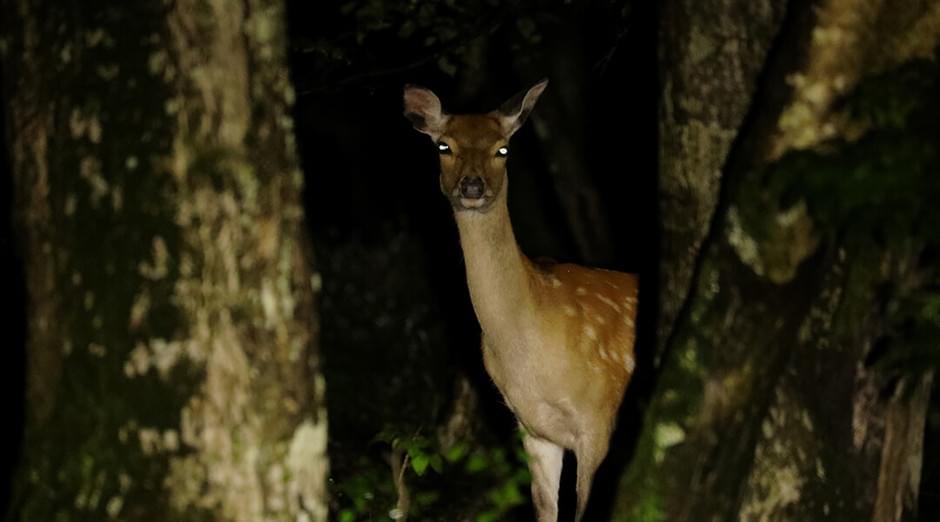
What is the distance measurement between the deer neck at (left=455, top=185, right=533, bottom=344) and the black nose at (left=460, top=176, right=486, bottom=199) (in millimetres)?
89

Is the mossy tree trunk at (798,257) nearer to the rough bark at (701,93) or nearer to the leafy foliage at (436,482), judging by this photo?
the rough bark at (701,93)

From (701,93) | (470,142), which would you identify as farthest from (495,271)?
(701,93)

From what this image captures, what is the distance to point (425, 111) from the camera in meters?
8.02

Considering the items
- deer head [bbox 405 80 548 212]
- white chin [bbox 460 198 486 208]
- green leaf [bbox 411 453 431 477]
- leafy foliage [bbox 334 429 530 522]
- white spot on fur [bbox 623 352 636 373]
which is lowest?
leafy foliage [bbox 334 429 530 522]

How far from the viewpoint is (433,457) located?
20.5 feet

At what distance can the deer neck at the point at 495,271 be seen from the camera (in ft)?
23.5

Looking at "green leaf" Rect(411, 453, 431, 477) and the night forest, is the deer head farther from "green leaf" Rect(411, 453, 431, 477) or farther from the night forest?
the night forest

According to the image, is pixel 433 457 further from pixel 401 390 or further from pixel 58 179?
pixel 401 390

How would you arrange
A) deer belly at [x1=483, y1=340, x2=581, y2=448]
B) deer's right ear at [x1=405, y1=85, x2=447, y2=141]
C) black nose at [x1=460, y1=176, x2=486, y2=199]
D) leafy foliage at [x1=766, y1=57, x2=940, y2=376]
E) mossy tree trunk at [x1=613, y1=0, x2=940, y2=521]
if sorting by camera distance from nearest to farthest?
leafy foliage at [x1=766, y1=57, x2=940, y2=376] < mossy tree trunk at [x1=613, y1=0, x2=940, y2=521] < black nose at [x1=460, y1=176, x2=486, y2=199] < deer belly at [x1=483, y1=340, x2=581, y2=448] < deer's right ear at [x1=405, y1=85, x2=447, y2=141]

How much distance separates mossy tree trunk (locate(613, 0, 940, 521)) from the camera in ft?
13.6

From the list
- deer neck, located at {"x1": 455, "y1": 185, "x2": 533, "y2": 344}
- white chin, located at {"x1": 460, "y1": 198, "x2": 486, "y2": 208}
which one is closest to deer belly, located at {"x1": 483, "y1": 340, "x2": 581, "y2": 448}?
deer neck, located at {"x1": 455, "y1": 185, "x2": 533, "y2": 344}

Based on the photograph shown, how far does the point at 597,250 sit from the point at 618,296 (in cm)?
451

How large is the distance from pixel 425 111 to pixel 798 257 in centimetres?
388

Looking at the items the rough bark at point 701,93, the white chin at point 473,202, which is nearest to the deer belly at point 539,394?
Answer: the white chin at point 473,202
